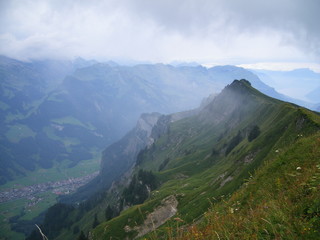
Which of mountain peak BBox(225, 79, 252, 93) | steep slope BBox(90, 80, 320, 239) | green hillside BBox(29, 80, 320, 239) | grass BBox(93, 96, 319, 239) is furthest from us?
mountain peak BBox(225, 79, 252, 93)

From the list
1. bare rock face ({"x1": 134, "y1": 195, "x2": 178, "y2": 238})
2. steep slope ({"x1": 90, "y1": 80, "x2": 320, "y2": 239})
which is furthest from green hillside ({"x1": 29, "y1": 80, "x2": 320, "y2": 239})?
steep slope ({"x1": 90, "y1": 80, "x2": 320, "y2": 239})

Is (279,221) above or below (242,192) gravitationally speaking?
above

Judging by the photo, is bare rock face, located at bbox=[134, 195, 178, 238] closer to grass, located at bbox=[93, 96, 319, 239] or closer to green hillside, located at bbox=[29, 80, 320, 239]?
green hillside, located at bbox=[29, 80, 320, 239]

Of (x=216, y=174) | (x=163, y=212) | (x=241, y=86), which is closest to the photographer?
(x=163, y=212)

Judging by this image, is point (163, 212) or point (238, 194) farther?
point (163, 212)

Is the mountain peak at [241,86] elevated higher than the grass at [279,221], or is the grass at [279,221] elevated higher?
the mountain peak at [241,86]

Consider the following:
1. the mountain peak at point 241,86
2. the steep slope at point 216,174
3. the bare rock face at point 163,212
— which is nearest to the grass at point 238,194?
the steep slope at point 216,174

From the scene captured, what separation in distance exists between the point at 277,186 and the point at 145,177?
4434 inches

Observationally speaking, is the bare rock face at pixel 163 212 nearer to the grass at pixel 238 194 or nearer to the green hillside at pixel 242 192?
the green hillside at pixel 242 192

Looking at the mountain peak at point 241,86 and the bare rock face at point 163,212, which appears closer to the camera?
the bare rock face at point 163,212

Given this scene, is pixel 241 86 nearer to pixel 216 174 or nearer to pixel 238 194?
pixel 216 174

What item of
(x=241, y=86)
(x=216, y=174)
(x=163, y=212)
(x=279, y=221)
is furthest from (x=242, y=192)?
(x=241, y=86)

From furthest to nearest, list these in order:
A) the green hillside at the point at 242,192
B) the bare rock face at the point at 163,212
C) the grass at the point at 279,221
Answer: the bare rock face at the point at 163,212 < the green hillside at the point at 242,192 < the grass at the point at 279,221

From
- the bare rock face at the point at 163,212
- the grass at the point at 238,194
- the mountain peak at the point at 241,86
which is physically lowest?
the bare rock face at the point at 163,212
